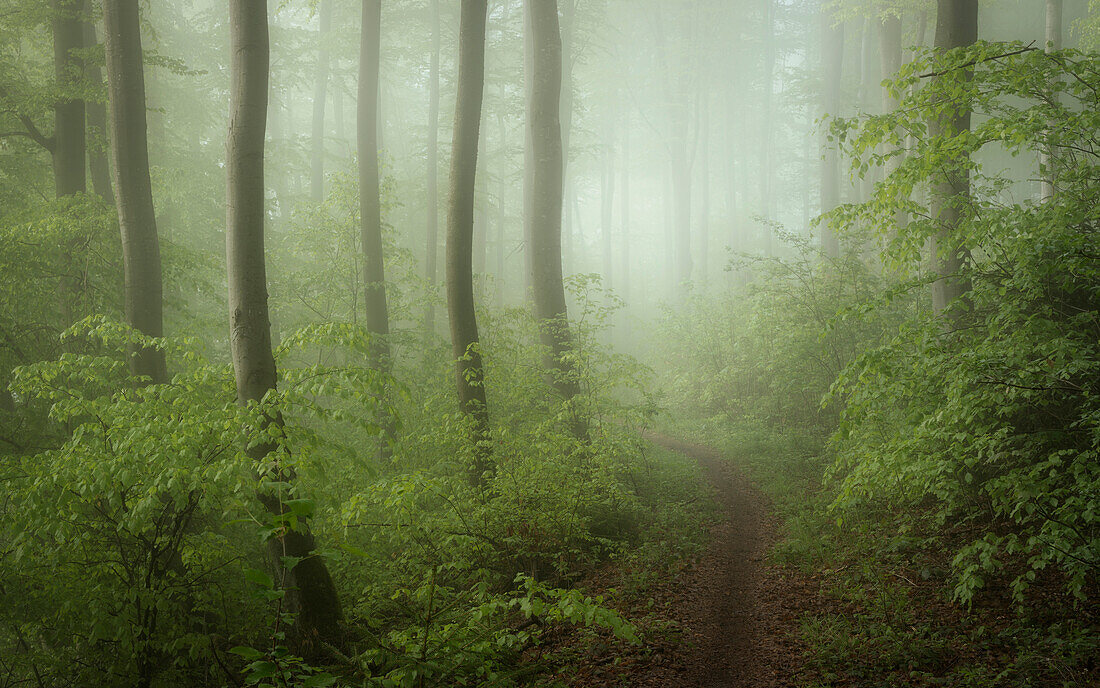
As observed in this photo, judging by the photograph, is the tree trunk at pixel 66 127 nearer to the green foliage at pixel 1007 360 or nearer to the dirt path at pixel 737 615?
the dirt path at pixel 737 615

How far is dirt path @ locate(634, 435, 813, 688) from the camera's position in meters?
4.89

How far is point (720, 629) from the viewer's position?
225 inches

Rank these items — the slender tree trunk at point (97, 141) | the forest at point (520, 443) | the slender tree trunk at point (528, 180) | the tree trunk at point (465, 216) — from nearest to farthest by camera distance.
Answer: the forest at point (520, 443) < the tree trunk at point (465, 216) < the slender tree trunk at point (97, 141) < the slender tree trunk at point (528, 180)

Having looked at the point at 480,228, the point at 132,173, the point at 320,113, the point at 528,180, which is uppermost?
the point at 320,113

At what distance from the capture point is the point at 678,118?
30.2 metres

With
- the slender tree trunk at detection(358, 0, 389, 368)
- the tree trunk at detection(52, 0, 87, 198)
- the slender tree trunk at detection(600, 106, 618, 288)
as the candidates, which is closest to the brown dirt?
the slender tree trunk at detection(358, 0, 389, 368)

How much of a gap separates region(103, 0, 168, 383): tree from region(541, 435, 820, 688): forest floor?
673 cm

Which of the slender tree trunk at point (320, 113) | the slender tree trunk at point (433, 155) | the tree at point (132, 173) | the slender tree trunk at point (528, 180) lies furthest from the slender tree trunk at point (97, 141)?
the slender tree trunk at point (320, 113)

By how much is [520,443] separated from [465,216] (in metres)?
3.55

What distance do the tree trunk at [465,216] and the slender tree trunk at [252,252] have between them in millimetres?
2962

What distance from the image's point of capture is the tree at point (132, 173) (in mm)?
7652

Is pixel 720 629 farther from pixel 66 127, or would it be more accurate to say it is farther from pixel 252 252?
pixel 66 127

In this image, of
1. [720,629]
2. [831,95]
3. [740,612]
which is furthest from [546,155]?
[831,95]

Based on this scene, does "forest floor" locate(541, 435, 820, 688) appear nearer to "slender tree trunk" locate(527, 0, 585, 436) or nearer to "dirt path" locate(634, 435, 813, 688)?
"dirt path" locate(634, 435, 813, 688)
